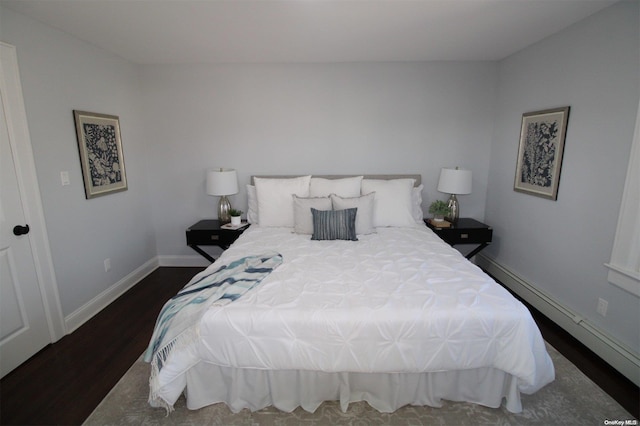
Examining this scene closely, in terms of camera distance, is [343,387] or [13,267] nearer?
[343,387]

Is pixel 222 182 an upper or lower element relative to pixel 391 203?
upper

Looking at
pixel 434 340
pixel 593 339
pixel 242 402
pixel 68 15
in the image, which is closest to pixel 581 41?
pixel 593 339

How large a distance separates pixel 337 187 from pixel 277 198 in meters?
0.65

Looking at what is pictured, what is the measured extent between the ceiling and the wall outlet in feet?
6.77

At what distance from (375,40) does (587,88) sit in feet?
5.56

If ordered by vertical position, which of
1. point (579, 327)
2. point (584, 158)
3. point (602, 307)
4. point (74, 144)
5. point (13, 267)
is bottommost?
point (579, 327)

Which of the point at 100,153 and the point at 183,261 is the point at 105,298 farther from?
the point at 100,153

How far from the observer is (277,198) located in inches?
128

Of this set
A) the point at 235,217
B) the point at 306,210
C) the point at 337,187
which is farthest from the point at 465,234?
the point at 235,217

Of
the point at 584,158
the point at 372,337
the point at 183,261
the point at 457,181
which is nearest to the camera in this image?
the point at 372,337

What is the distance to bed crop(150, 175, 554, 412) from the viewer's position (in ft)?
5.30

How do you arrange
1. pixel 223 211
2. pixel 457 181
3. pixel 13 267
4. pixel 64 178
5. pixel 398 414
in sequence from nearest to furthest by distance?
pixel 398 414, pixel 13 267, pixel 64 178, pixel 457 181, pixel 223 211

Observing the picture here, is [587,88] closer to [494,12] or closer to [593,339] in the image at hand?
[494,12]

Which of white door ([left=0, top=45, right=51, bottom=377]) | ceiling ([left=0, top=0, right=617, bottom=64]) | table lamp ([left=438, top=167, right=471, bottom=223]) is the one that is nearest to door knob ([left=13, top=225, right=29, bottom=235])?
white door ([left=0, top=45, right=51, bottom=377])
